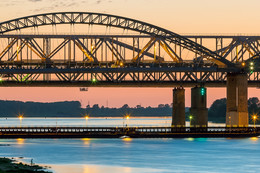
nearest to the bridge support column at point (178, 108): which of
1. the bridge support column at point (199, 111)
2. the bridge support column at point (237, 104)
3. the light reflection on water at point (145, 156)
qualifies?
the bridge support column at point (199, 111)

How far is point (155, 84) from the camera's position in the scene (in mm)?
156500

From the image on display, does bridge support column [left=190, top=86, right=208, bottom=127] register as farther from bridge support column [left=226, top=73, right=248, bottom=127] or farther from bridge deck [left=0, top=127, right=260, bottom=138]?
bridge support column [left=226, top=73, right=248, bottom=127]

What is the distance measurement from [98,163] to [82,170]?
9.68 metres

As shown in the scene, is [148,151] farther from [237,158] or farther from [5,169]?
[5,169]

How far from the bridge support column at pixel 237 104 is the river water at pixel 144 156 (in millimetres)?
4454

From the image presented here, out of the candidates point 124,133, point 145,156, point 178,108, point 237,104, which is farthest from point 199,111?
point 145,156

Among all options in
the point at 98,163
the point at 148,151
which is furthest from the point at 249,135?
the point at 98,163

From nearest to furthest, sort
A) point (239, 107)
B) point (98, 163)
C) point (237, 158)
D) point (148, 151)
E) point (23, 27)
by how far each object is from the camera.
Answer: point (98, 163), point (237, 158), point (148, 151), point (239, 107), point (23, 27)

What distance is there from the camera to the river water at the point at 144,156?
283 feet

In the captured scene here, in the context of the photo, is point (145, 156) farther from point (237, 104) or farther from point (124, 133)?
point (237, 104)

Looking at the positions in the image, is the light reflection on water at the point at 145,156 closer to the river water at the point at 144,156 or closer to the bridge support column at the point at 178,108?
the river water at the point at 144,156

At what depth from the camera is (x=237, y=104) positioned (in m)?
132

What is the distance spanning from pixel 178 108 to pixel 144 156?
5814 cm

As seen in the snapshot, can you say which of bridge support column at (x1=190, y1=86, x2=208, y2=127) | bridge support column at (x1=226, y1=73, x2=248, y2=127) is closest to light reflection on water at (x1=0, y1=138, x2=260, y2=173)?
bridge support column at (x1=226, y1=73, x2=248, y2=127)
